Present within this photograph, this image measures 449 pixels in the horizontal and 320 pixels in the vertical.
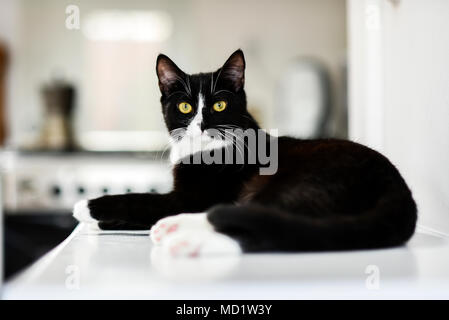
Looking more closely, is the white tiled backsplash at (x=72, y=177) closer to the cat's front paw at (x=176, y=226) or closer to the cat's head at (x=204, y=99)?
the cat's head at (x=204, y=99)

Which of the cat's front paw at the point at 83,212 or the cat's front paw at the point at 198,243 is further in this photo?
the cat's front paw at the point at 83,212

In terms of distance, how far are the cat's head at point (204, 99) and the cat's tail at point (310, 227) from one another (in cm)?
26

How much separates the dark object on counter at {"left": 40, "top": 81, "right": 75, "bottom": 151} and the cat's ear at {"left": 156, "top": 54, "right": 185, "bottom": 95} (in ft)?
8.56

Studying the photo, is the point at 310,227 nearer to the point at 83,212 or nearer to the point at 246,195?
the point at 246,195

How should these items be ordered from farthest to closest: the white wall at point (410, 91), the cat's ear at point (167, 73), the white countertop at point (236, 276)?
the white wall at point (410, 91), the cat's ear at point (167, 73), the white countertop at point (236, 276)

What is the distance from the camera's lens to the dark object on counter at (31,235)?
5.72ft

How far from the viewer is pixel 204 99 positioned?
0.77 m

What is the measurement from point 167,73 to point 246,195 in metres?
0.24

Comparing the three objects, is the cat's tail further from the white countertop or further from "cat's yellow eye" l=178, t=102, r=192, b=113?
"cat's yellow eye" l=178, t=102, r=192, b=113

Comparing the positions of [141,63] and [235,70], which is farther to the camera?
[141,63]

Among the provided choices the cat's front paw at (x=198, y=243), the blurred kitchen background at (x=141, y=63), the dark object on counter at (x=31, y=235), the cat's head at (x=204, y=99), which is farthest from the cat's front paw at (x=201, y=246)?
the blurred kitchen background at (x=141, y=63)

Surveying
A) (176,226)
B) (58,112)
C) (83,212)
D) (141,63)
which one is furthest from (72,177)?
(176,226)

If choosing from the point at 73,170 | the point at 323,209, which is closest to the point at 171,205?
the point at 323,209
